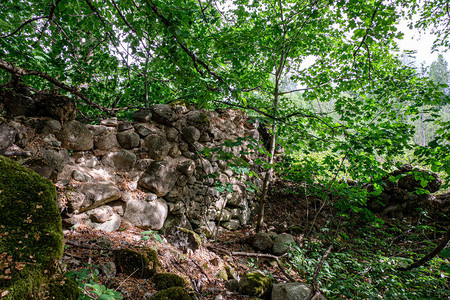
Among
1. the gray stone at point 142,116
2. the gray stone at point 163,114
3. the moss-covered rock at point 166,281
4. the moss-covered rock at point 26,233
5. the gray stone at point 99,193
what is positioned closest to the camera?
the moss-covered rock at point 26,233

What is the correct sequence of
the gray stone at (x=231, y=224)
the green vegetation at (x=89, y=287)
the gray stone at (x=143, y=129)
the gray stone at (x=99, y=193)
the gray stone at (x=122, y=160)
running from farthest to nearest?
the gray stone at (x=231, y=224), the gray stone at (x=143, y=129), the gray stone at (x=122, y=160), the gray stone at (x=99, y=193), the green vegetation at (x=89, y=287)

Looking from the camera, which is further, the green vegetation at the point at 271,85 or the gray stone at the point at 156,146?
the gray stone at the point at 156,146

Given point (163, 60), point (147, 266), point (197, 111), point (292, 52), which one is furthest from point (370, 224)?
point (163, 60)

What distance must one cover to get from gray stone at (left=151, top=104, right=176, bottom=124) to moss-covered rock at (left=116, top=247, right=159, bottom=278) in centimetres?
252

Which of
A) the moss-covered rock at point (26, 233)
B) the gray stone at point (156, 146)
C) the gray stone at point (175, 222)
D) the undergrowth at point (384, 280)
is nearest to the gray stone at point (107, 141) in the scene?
the gray stone at point (156, 146)

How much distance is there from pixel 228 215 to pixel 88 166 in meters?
3.35

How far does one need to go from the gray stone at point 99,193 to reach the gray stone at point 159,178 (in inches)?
22.3

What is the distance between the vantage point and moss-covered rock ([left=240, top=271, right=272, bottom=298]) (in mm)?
2564

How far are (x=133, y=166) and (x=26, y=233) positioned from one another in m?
2.49

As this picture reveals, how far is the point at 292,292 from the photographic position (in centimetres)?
250

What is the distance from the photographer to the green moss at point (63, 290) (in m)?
1.07

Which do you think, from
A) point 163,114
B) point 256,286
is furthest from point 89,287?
point 163,114

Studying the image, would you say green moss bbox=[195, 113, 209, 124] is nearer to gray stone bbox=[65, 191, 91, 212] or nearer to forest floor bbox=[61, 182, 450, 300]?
forest floor bbox=[61, 182, 450, 300]

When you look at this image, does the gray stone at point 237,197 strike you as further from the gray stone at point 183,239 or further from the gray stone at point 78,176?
the gray stone at point 78,176
